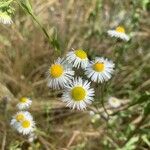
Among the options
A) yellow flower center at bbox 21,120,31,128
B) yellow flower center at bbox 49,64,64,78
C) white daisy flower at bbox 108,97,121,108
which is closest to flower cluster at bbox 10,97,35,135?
yellow flower center at bbox 21,120,31,128

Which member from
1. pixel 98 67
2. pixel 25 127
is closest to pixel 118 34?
pixel 98 67

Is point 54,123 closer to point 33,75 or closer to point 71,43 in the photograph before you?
point 33,75

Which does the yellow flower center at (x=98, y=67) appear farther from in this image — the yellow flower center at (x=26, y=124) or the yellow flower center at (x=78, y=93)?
the yellow flower center at (x=26, y=124)

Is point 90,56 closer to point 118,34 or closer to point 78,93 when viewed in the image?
point 118,34

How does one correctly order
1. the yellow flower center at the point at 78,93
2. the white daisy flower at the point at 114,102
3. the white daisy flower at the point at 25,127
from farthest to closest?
the white daisy flower at the point at 114,102
the white daisy flower at the point at 25,127
the yellow flower center at the point at 78,93

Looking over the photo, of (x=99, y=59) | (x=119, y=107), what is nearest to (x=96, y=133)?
(x=119, y=107)

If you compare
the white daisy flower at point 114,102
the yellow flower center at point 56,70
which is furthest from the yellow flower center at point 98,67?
the white daisy flower at point 114,102
